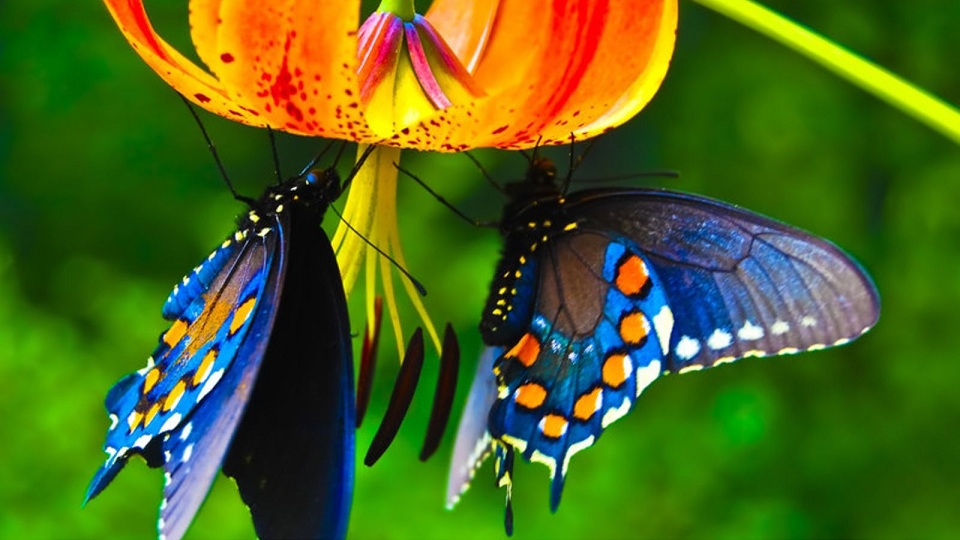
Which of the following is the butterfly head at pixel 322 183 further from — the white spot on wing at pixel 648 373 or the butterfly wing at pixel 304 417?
the white spot on wing at pixel 648 373

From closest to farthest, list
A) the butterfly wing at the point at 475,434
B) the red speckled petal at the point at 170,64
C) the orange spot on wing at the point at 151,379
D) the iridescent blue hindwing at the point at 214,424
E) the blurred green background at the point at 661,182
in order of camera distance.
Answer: the iridescent blue hindwing at the point at 214,424, the red speckled petal at the point at 170,64, the orange spot on wing at the point at 151,379, the butterfly wing at the point at 475,434, the blurred green background at the point at 661,182

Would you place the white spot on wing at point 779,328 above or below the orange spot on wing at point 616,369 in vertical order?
below

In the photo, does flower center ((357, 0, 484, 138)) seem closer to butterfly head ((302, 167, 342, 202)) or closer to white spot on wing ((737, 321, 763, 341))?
butterfly head ((302, 167, 342, 202))

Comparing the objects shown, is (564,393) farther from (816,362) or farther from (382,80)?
(816,362)

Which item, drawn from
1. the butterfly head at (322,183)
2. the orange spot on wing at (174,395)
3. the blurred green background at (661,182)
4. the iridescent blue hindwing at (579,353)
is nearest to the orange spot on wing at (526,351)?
the iridescent blue hindwing at (579,353)

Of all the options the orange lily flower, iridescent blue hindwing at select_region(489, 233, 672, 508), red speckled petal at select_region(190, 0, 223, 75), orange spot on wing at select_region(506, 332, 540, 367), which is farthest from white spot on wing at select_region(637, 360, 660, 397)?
red speckled petal at select_region(190, 0, 223, 75)

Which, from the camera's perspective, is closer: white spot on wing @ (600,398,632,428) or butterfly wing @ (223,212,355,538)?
butterfly wing @ (223,212,355,538)
